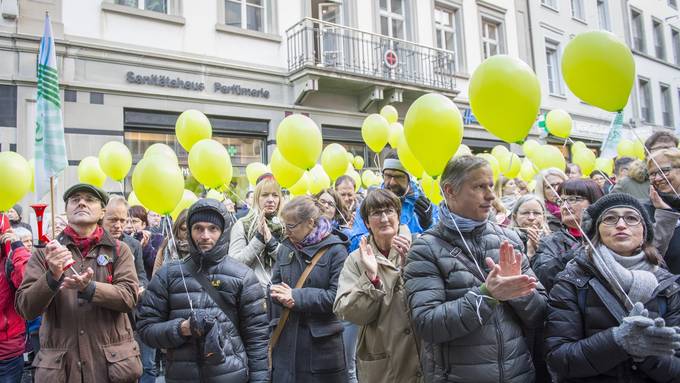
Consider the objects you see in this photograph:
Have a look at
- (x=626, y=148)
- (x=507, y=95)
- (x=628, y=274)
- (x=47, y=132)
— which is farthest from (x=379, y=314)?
(x=626, y=148)

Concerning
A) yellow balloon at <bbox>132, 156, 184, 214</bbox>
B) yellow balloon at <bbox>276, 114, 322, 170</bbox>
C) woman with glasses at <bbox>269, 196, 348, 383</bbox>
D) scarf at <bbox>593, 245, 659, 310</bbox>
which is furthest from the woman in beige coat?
yellow balloon at <bbox>276, 114, 322, 170</bbox>

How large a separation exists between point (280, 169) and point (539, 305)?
323 centimetres

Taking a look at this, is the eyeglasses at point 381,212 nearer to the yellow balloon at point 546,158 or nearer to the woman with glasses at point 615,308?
the woman with glasses at point 615,308

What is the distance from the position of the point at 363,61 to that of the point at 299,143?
7.43m

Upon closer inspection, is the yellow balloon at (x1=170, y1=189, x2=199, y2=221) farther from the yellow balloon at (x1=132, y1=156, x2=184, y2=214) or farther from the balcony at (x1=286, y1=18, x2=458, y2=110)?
the balcony at (x1=286, y1=18, x2=458, y2=110)

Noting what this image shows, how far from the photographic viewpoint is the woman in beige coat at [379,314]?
232cm

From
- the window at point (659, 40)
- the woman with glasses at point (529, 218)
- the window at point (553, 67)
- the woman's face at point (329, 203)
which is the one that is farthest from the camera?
the window at point (659, 40)

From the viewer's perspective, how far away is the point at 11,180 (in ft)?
10.3

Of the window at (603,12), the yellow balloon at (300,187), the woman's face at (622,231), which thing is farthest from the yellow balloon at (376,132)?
the window at (603,12)

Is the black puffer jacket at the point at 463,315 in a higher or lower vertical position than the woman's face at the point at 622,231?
lower

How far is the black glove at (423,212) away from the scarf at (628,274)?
6.48ft

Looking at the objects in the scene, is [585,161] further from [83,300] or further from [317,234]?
[83,300]

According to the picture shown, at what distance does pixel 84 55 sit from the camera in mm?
8328

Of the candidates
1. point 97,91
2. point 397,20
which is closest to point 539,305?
point 97,91
